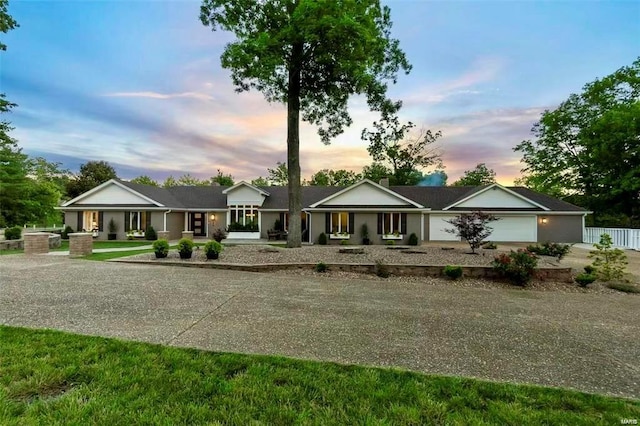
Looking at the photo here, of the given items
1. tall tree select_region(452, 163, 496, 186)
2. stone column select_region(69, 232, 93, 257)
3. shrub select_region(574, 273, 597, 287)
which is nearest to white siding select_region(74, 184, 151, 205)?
stone column select_region(69, 232, 93, 257)

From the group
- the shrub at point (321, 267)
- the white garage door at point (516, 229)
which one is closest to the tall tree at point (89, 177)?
the shrub at point (321, 267)

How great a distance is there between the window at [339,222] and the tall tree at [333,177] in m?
24.9

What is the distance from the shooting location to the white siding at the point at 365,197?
20391 mm

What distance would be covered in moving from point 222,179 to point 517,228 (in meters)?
40.6

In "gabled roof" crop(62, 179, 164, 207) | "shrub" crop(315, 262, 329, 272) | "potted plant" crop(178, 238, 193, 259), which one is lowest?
"shrub" crop(315, 262, 329, 272)

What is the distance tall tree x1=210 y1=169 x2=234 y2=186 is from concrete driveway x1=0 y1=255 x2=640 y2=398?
40323 mm

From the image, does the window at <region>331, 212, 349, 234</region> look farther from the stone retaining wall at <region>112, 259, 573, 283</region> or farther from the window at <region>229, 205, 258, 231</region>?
the stone retaining wall at <region>112, 259, 573, 283</region>

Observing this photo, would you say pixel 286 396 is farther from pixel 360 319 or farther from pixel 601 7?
pixel 601 7

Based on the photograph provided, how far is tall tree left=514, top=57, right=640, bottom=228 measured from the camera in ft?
78.9

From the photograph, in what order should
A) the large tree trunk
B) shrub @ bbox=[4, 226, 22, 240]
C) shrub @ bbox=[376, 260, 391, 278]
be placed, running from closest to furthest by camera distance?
shrub @ bbox=[376, 260, 391, 278]
the large tree trunk
shrub @ bbox=[4, 226, 22, 240]

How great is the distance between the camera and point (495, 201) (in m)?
22.6

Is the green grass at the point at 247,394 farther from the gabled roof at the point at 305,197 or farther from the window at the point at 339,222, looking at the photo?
the gabled roof at the point at 305,197

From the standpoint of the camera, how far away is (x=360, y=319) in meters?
5.16

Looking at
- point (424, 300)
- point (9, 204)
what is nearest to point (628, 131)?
point (424, 300)
